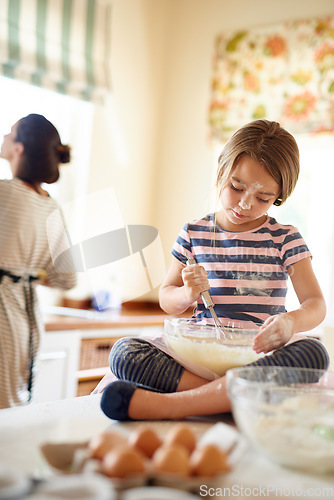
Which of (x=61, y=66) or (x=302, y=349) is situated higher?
(x=61, y=66)

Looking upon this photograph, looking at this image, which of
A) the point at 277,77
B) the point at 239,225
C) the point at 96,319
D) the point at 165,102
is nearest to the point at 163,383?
the point at 239,225

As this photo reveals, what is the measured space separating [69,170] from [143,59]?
88 cm

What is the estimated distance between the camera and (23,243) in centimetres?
175

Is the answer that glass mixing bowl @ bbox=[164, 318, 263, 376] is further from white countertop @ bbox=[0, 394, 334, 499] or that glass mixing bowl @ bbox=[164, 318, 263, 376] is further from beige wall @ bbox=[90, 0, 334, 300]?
beige wall @ bbox=[90, 0, 334, 300]

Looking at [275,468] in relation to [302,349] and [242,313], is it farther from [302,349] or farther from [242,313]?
[242,313]

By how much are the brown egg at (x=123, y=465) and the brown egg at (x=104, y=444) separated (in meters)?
0.04

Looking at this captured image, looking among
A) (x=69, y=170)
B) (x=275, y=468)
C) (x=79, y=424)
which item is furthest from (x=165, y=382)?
(x=69, y=170)

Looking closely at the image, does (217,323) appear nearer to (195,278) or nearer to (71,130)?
(195,278)

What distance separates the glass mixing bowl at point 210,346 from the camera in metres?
1.00

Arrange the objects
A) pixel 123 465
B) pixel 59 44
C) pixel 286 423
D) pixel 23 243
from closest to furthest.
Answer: pixel 123 465 → pixel 286 423 → pixel 23 243 → pixel 59 44

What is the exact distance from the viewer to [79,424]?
2.85ft

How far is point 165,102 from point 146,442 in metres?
3.03

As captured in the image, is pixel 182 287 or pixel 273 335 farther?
pixel 182 287

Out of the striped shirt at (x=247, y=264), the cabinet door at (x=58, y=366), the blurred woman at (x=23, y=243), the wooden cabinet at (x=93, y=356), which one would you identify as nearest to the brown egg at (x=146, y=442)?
the striped shirt at (x=247, y=264)
